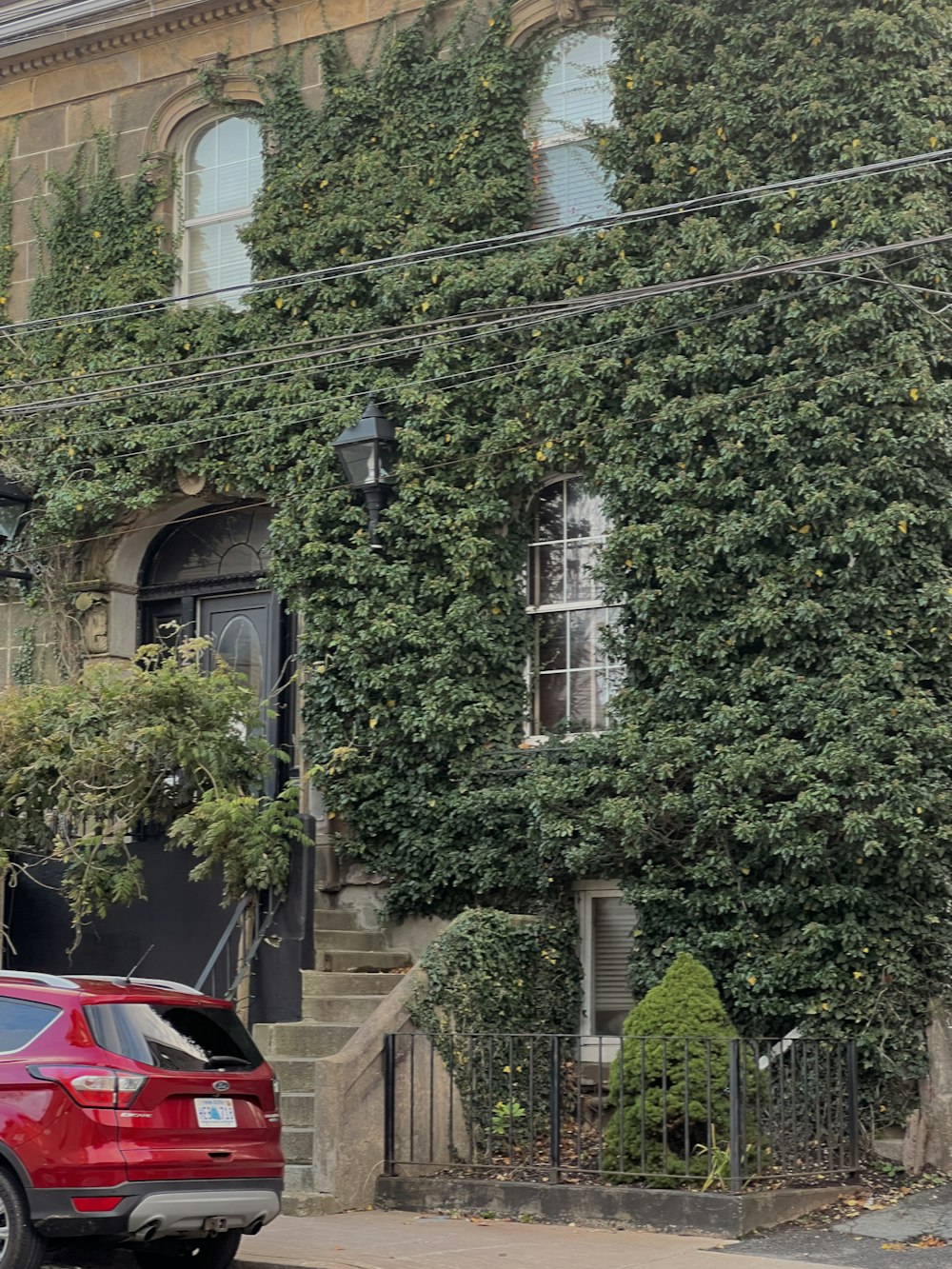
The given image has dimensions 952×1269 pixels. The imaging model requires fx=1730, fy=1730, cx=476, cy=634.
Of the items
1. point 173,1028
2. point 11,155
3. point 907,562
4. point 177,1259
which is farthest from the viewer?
point 11,155

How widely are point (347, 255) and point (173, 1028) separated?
879 cm

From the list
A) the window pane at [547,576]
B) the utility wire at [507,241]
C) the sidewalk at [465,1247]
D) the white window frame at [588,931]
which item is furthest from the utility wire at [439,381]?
the sidewalk at [465,1247]

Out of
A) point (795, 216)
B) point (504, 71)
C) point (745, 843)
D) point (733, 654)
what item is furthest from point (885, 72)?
point (745, 843)

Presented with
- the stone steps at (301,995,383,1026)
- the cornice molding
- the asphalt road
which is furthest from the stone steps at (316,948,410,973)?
the cornice molding

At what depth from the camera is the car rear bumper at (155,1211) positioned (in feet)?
27.3

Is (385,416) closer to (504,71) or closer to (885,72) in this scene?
(504,71)

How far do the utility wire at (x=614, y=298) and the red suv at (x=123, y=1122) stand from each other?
7.14 m

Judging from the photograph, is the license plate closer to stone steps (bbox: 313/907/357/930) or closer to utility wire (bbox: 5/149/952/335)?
stone steps (bbox: 313/907/357/930)

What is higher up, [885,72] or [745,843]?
[885,72]

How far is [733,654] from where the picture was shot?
44.2 feet

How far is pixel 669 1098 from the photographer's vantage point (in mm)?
10992

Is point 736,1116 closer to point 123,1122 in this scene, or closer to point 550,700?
point 123,1122

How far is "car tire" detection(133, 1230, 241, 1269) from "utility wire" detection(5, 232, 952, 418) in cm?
773

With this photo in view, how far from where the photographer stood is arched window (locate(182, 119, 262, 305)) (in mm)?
17359
